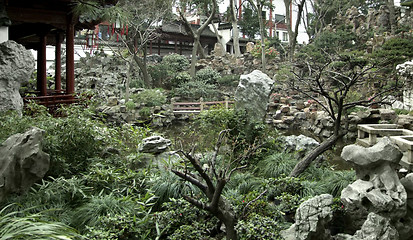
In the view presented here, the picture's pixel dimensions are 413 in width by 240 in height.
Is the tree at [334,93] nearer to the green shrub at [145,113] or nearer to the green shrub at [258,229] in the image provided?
the green shrub at [258,229]

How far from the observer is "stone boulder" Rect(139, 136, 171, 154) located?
230 inches

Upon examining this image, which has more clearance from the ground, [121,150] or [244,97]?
[244,97]

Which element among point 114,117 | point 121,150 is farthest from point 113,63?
point 121,150

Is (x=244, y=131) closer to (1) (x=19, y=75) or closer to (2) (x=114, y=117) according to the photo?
(1) (x=19, y=75)

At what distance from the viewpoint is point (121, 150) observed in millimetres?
5605

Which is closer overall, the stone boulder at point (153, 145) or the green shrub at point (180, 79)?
the stone boulder at point (153, 145)

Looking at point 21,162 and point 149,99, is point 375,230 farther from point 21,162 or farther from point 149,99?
point 149,99

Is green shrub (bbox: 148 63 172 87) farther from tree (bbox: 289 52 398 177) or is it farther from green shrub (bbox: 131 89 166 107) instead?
tree (bbox: 289 52 398 177)

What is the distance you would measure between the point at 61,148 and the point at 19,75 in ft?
7.83

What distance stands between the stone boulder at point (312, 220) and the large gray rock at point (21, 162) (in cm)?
254

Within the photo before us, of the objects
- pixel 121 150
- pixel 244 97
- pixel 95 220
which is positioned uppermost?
pixel 244 97

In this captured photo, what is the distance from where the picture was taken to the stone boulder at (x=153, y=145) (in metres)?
5.85

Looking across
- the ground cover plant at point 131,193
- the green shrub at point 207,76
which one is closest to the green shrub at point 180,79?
the green shrub at point 207,76

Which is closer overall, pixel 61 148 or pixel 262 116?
pixel 61 148
